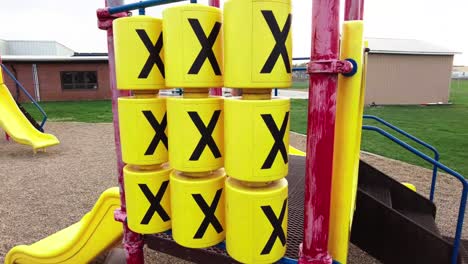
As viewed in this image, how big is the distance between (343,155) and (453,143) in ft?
26.4

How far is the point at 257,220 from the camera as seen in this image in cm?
140

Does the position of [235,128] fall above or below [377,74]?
below

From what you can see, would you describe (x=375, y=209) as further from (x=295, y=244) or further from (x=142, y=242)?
(x=142, y=242)

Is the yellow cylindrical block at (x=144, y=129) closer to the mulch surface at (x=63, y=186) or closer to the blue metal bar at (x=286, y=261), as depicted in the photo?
the blue metal bar at (x=286, y=261)

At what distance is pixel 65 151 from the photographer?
780cm

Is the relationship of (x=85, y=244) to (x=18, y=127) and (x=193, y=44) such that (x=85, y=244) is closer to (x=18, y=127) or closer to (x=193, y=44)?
(x=193, y=44)

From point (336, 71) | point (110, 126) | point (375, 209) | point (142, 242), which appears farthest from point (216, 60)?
point (110, 126)

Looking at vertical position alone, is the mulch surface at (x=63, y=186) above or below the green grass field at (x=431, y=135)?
below

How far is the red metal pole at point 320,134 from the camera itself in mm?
1222

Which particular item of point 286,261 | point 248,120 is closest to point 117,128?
point 248,120

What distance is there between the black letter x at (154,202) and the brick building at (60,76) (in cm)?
1918

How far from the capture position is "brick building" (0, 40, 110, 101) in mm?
18562

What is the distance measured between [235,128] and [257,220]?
→ 0.41 m

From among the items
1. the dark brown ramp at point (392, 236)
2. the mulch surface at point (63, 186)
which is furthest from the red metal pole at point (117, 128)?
the dark brown ramp at point (392, 236)
